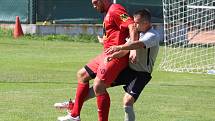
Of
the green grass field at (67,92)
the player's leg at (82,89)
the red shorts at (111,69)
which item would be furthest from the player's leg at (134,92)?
the green grass field at (67,92)

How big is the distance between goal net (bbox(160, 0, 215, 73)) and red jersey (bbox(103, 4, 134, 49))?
10.8 m

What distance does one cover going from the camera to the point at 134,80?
9.34 m

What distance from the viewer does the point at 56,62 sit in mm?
18688

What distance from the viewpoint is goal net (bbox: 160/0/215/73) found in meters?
21.2

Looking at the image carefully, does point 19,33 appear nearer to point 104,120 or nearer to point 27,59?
point 27,59

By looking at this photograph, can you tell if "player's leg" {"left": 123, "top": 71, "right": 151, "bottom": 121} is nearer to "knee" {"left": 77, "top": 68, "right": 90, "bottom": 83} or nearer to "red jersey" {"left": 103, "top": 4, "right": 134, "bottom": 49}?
"red jersey" {"left": 103, "top": 4, "right": 134, "bottom": 49}

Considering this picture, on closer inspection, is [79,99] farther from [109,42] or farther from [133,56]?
[133,56]

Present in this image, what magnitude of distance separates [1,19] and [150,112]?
18.1 m

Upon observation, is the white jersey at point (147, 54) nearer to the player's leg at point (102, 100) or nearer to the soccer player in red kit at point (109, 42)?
the soccer player in red kit at point (109, 42)

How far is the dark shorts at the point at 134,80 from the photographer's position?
9.27m

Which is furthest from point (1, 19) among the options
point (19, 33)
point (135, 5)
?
point (135, 5)

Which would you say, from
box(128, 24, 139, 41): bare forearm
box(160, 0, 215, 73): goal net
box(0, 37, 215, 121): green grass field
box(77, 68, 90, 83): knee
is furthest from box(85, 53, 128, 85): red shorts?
box(160, 0, 215, 73): goal net

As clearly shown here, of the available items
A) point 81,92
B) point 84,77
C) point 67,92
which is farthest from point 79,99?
point 67,92

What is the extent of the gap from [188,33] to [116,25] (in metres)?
14.2
